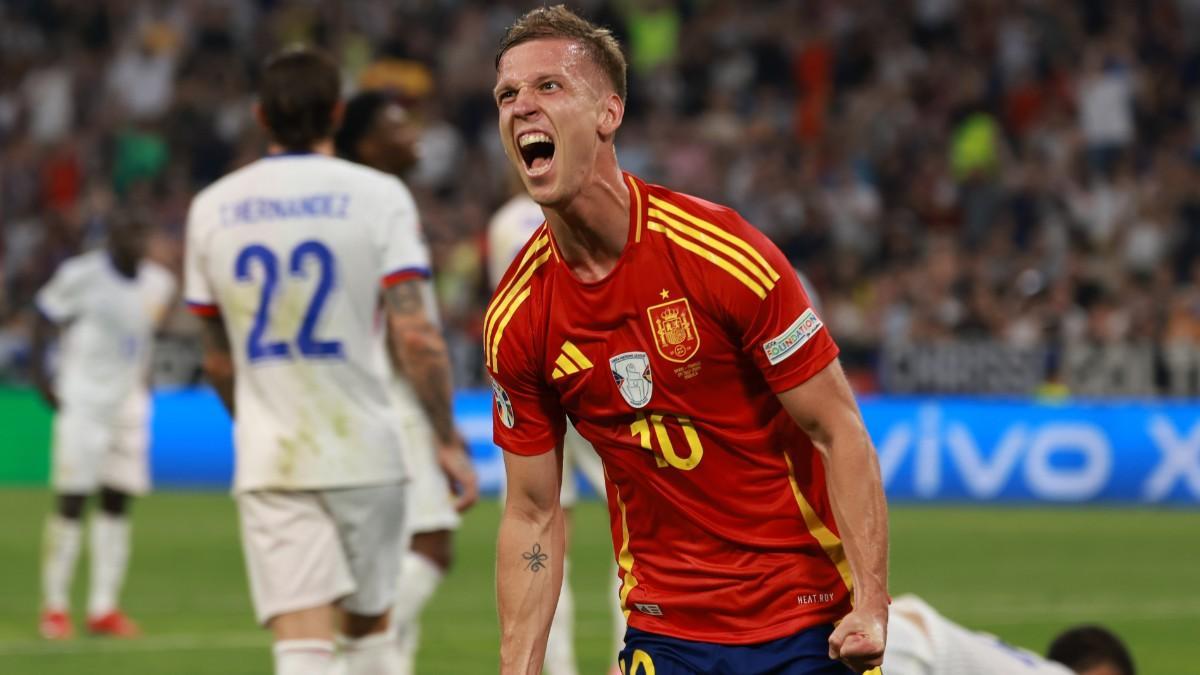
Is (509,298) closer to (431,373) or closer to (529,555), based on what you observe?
(529,555)

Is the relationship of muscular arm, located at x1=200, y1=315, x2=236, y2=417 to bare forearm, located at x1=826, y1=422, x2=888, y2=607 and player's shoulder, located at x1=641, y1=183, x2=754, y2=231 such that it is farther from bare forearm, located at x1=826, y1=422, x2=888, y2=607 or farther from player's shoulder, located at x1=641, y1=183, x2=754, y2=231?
bare forearm, located at x1=826, y1=422, x2=888, y2=607

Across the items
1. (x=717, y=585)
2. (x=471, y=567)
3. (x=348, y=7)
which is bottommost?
(x=471, y=567)

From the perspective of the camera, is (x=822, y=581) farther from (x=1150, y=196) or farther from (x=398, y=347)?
(x=1150, y=196)

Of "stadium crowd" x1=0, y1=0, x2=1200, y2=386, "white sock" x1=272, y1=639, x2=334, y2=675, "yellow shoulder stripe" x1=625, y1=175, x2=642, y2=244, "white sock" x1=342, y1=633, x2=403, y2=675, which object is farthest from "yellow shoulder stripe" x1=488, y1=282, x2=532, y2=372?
"stadium crowd" x1=0, y1=0, x2=1200, y2=386

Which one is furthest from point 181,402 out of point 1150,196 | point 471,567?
point 1150,196

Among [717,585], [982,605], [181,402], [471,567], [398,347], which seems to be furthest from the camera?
[181,402]

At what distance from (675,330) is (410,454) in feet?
11.7

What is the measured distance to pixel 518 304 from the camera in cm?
402

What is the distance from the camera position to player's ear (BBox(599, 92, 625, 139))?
385cm

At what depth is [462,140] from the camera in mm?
22312

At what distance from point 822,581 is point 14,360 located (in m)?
16.1

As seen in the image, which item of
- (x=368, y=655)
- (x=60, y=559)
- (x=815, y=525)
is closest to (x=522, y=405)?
(x=815, y=525)

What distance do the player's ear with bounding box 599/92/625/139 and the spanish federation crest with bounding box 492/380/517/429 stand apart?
0.61 meters

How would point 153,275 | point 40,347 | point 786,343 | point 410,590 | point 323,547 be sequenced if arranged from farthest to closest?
point 153,275, point 40,347, point 410,590, point 323,547, point 786,343
